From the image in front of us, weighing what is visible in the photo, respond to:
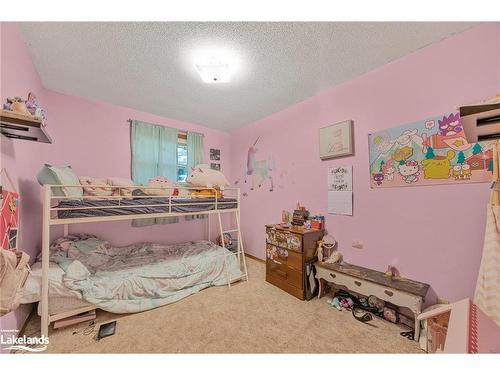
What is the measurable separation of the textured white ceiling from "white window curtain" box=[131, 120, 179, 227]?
0.56 m

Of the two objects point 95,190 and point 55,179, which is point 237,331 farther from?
point 55,179

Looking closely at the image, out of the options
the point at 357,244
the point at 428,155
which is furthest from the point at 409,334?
the point at 428,155

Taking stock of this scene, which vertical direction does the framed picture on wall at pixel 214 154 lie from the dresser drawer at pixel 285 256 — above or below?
above

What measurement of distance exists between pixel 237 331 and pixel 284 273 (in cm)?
100

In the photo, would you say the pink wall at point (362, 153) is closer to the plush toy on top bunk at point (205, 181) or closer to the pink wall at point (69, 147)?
the pink wall at point (69, 147)

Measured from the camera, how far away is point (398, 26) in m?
1.60

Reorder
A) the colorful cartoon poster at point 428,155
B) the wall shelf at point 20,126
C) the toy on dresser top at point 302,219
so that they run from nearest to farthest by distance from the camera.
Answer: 1. the wall shelf at point 20,126
2. the colorful cartoon poster at point 428,155
3. the toy on dresser top at point 302,219

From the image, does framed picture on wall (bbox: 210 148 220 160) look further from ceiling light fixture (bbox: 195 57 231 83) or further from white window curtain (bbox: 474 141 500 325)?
white window curtain (bbox: 474 141 500 325)

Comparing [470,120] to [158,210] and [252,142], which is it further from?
[252,142]

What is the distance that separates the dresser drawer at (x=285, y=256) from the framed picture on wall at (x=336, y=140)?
1359 mm

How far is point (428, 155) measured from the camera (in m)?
1.83

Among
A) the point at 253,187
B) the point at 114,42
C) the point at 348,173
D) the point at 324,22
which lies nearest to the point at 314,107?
the point at 348,173

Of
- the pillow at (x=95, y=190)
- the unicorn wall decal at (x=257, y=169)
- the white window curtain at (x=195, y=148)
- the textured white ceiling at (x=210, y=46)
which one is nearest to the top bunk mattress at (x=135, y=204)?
the pillow at (x=95, y=190)

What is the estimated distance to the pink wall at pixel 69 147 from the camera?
62.3 inches
